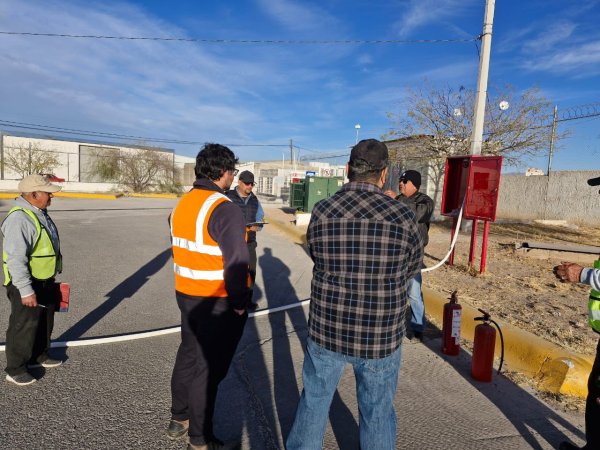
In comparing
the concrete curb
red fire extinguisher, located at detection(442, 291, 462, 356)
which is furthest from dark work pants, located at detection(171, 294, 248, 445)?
the concrete curb

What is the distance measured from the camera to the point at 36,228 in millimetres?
3355

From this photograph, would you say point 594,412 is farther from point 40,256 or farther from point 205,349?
point 40,256

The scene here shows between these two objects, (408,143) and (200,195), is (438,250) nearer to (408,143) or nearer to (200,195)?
(200,195)

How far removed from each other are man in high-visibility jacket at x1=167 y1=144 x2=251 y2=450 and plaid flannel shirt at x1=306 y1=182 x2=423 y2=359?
1.99 feet

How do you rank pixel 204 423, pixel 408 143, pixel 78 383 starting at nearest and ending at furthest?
1. pixel 204 423
2. pixel 78 383
3. pixel 408 143

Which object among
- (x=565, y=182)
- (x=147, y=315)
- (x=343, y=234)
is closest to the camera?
(x=343, y=234)

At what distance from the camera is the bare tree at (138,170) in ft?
129

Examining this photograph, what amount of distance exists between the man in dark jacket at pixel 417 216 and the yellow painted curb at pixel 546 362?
0.65 m

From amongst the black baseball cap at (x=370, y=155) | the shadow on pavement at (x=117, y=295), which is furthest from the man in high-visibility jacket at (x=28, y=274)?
the black baseball cap at (x=370, y=155)

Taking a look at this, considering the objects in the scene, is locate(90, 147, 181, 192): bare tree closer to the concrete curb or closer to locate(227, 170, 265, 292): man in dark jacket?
locate(227, 170, 265, 292): man in dark jacket

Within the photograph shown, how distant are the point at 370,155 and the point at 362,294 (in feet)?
2.35

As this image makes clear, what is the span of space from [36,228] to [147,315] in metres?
2.24

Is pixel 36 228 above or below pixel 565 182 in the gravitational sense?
below

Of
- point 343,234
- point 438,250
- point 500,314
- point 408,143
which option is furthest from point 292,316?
point 408,143
